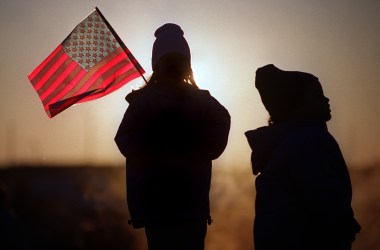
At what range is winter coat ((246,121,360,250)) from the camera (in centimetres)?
591

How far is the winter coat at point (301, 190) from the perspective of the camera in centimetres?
591

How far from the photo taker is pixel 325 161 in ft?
19.7

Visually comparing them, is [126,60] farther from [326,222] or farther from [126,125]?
[326,222]

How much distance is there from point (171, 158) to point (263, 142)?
66 centimetres

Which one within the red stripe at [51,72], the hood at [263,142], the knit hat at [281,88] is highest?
the red stripe at [51,72]

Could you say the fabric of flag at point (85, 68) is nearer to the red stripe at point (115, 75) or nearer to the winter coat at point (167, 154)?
the red stripe at point (115, 75)

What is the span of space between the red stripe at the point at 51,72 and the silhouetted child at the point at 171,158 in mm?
2269

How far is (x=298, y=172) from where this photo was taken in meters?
6.05

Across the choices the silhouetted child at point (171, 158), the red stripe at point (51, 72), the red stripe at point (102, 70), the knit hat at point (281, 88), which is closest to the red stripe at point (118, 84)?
the red stripe at point (102, 70)

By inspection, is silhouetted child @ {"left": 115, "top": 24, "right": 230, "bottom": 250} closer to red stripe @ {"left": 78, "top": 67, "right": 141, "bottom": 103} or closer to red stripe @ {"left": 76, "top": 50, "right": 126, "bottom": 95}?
red stripe @ {"left": 78, "top": 67, "right": 141, "bottom": 103}

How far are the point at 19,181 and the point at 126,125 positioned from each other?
64091mm

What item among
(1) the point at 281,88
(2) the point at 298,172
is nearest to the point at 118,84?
(1) the point at 281,88

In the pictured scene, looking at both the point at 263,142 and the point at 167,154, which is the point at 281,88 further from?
the point at 167,154

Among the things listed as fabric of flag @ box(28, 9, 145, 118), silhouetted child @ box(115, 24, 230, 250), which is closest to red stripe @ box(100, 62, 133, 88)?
fabric of flag @ box(28, 9, 145, 118)
